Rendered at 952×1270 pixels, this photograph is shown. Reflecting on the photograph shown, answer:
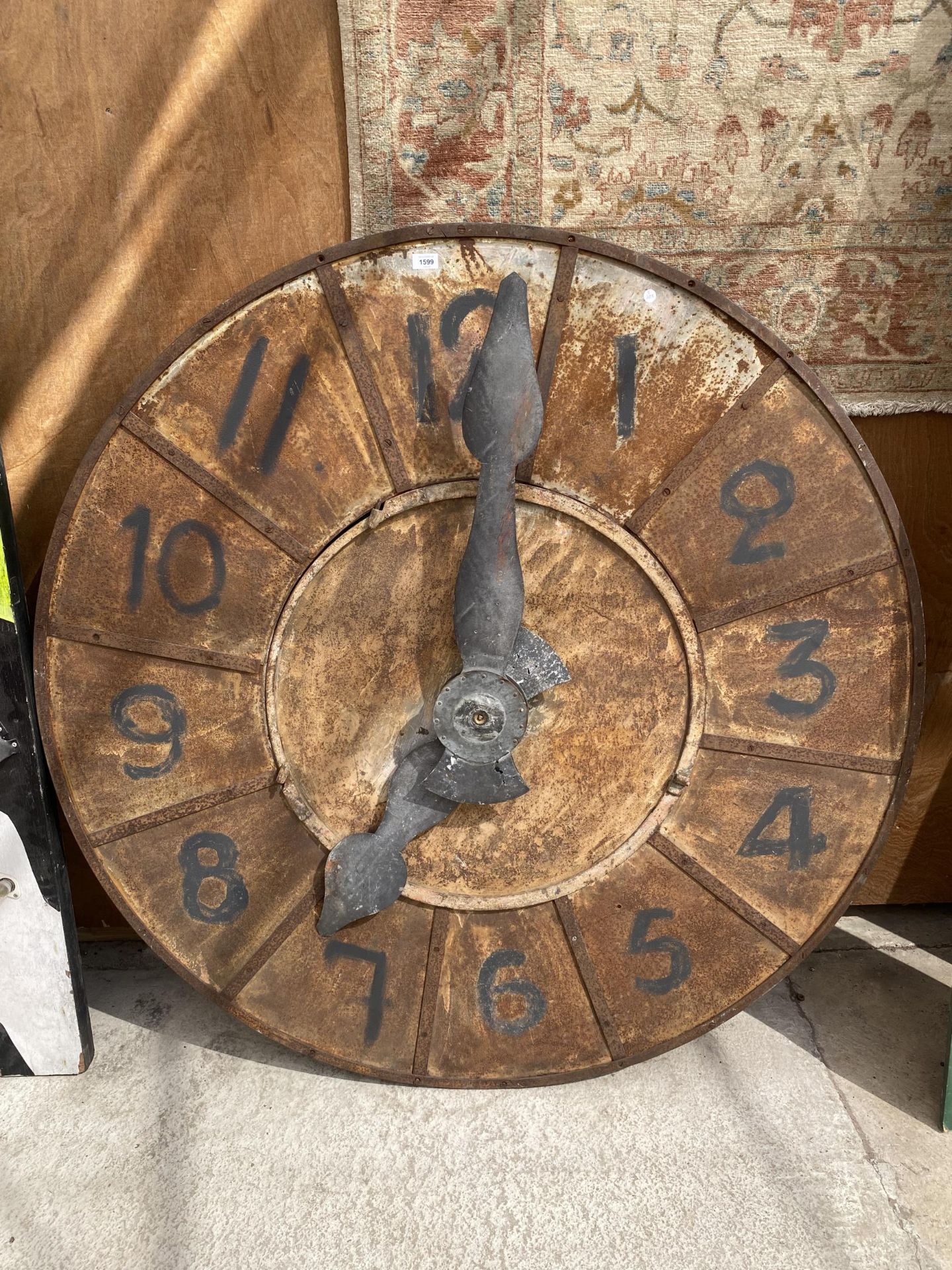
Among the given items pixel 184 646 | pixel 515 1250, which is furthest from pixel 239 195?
pixel 515 1250

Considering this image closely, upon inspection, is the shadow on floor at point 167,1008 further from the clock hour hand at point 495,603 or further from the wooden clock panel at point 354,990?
the clock hour hand at point 495,603

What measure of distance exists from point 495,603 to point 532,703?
1.08 feet

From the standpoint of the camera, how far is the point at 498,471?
1793 millimetres

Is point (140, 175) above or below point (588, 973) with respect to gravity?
above

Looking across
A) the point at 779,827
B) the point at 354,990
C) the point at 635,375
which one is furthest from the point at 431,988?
the point at 635,375

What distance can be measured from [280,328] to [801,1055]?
2.23m

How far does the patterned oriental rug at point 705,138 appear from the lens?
215 cm

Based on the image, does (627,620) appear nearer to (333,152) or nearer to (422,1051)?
(422,1051)

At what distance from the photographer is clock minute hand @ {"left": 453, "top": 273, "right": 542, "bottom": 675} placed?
1736mm

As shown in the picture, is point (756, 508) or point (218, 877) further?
point (218, 877)

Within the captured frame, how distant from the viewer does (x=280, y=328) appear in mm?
1946

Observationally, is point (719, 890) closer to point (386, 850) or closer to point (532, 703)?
point (532, 703)

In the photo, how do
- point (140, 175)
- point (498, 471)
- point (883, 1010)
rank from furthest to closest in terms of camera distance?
point (883, 1010), point (140, 175), point (498, 471)

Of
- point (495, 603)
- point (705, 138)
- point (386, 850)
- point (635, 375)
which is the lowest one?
point (386, 850)
